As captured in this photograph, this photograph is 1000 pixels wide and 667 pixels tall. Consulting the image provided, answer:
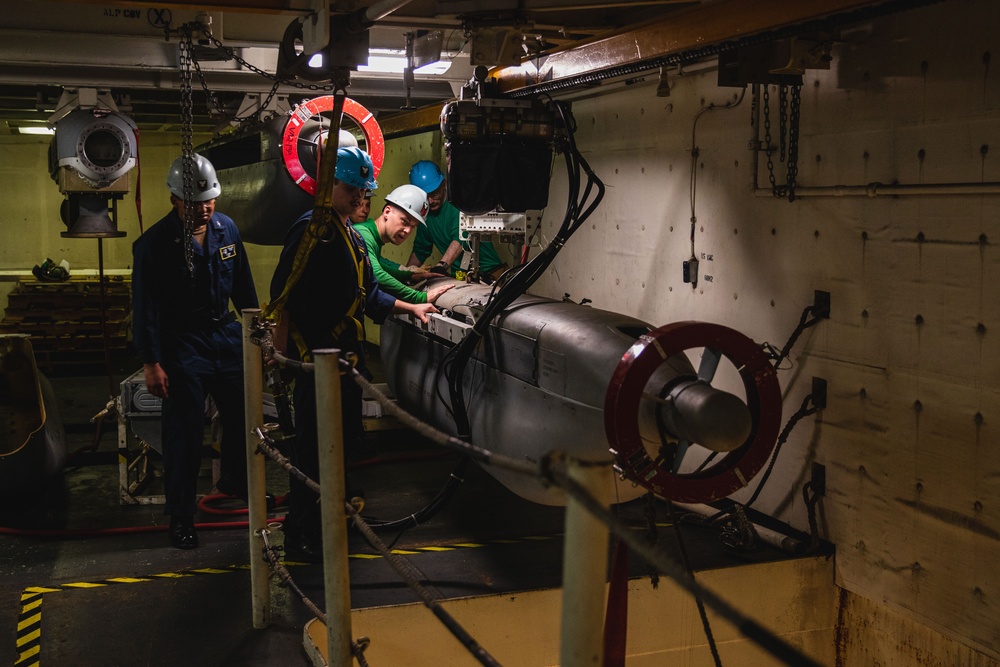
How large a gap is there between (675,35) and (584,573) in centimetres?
302

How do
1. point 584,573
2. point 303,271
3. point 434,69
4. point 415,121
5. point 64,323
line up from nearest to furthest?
1. point 584,573
2. point 303,271
3. point 434,69
4. point 415,121
5. point 64,323

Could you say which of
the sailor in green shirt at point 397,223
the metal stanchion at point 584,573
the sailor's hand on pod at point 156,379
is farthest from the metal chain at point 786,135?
the metal stanchion at point 584,573

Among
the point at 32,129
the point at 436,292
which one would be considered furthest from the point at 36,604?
A: the point at 32,129

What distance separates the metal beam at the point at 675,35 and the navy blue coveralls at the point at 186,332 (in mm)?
1918

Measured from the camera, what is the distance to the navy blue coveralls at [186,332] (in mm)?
4473

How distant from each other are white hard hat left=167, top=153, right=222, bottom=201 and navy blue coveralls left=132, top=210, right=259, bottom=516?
0.15 metres

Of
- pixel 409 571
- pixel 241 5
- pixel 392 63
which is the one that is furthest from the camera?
pixel 392 63

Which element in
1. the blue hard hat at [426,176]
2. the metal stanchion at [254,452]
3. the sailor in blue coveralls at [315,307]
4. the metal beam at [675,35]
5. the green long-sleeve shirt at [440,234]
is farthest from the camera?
the green long-sleeve shirt at [440,234]

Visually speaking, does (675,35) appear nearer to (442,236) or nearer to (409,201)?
(409,201)

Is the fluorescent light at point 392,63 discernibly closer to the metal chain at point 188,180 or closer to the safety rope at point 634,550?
the metal chain at point 188,180

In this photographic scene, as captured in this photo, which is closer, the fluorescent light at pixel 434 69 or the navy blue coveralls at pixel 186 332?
the navy blue coveralls at pixel 186 332

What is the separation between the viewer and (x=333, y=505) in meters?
2.51

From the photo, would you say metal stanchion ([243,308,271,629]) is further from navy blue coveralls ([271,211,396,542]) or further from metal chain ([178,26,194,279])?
metal chain ([178,26,194,279])

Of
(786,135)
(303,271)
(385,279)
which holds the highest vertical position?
(786,135)
